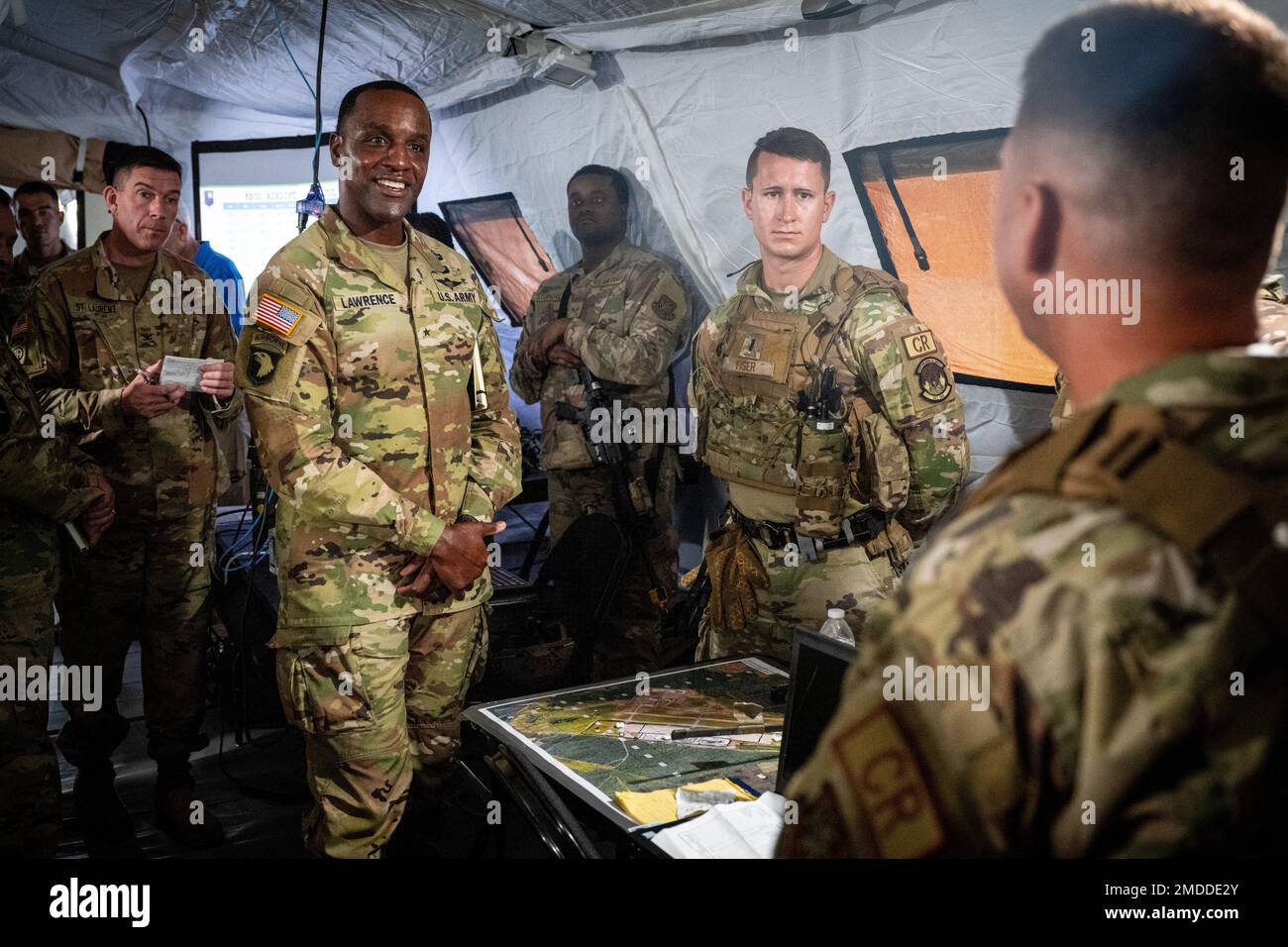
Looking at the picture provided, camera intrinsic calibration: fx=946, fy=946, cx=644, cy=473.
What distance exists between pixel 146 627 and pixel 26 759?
2.53ft

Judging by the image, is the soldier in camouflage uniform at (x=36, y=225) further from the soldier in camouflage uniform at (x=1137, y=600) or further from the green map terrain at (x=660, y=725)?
the soldier in camouflage uniform at (x=1137, y=600)

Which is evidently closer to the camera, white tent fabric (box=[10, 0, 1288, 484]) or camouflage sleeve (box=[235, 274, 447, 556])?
camouflage sleeve (box=[235, 274, 447, 556])

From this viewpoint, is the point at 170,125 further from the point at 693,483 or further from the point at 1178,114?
the point at 1178,114

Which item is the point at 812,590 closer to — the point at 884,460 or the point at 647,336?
the point at 884,460

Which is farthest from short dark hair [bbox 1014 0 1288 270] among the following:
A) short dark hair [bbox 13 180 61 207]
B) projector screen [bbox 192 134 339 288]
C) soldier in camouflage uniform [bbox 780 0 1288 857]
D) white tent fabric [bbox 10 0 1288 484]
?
short dark hair [bbox 13 180 61 207]

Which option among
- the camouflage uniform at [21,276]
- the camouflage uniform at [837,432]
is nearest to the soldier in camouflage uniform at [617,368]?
the camouflage uniform at [837,432]

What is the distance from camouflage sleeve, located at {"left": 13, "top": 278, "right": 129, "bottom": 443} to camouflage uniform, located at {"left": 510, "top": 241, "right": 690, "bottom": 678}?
1520mm

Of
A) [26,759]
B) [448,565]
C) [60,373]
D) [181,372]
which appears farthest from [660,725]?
[60,373]

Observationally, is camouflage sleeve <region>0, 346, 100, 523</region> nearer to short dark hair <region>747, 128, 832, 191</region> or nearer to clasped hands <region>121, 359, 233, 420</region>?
clasped hands <region>121, 359, 233, 420</region>

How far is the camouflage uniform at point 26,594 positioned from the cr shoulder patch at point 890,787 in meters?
2.21

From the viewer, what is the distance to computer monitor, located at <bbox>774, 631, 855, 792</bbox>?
4.52 feet

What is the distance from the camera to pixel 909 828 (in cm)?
61

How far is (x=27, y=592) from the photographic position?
223 centimetres
